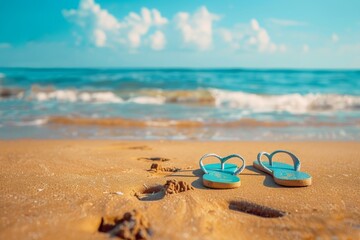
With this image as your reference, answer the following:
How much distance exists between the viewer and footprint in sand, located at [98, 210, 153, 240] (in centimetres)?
195

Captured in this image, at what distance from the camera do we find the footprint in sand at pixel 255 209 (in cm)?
249

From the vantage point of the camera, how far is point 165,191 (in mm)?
2736

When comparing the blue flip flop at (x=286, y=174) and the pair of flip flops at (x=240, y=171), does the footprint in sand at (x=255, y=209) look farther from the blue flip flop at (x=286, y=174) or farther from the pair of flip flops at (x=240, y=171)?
the blue flip flop at (x=286, y=174)

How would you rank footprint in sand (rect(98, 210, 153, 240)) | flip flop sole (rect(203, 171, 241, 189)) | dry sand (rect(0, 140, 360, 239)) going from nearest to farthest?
1. footprint in sand (rect(98, 210, 153, 240))
2. dry sand (rect(0, 140, 360, 239))
3. flip flop sole (rect(203, 171, 241, 189))

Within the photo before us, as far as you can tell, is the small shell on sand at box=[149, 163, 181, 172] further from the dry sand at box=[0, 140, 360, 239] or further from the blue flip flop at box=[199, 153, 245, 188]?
the blue flip flop at box=[199, 153, 245, 188]

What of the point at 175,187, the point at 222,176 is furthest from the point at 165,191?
the point at 222,176

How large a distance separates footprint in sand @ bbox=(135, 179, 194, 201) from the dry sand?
12 mm

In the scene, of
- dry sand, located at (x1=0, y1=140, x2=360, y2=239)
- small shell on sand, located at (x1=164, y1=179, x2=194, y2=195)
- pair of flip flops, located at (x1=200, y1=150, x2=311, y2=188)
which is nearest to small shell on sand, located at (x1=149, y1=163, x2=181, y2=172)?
dry sand, located at (x1=0, y1=140, x2=360, y2=239)

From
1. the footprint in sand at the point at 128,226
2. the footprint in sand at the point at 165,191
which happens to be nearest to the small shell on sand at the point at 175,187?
the footprint in sand at the point at 165,191

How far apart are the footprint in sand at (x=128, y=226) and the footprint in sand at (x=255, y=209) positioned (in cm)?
87

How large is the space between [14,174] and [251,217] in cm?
241

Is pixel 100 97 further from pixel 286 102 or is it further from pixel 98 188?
pixel 98 188

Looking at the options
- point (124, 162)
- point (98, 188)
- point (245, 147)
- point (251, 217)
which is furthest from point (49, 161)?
point (245, 147)

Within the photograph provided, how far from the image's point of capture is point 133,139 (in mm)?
6031
